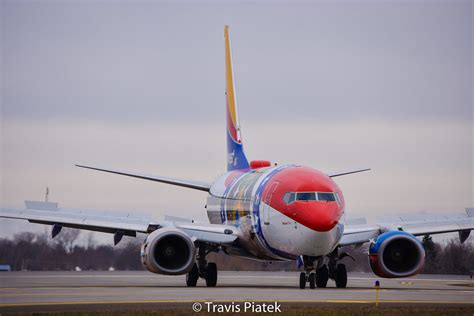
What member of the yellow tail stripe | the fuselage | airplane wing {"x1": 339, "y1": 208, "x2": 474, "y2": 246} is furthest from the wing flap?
the yellow tail stripe

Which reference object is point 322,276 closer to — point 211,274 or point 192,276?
point 211,274

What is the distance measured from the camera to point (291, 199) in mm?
35281

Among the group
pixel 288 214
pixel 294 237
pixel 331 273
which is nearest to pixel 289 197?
pixel 288 214

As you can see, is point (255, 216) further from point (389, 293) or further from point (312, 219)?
point (389, 293)

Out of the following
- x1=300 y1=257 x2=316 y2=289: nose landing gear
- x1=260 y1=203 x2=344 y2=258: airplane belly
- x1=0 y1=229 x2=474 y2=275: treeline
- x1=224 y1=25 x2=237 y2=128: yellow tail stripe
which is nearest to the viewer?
x1=260 y1=203 x2=344 y2=258: airplane belly

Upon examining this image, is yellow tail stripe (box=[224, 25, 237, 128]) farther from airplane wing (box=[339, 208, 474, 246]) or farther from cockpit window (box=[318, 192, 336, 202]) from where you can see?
cockpit window (box=[318, 192, 336, 202])

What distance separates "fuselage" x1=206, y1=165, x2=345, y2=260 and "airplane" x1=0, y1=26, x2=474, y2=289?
34 mm

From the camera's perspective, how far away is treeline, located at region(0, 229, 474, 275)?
2384 inches

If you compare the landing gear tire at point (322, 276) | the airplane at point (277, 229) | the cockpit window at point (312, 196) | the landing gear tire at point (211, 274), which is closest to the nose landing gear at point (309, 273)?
the airplane at point (277, 229)

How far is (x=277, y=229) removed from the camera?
35.8 metres

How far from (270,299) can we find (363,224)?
13706 millimetres

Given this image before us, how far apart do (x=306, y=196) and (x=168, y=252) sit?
5632 mm

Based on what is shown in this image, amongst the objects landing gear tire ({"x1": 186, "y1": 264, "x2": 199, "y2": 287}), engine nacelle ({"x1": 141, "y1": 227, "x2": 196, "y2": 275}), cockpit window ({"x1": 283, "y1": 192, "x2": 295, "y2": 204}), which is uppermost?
cockpit window ({"x1": 283, "y1": 192, "x2": 295, "y2": 204})

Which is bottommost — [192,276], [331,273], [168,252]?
[192,276]
